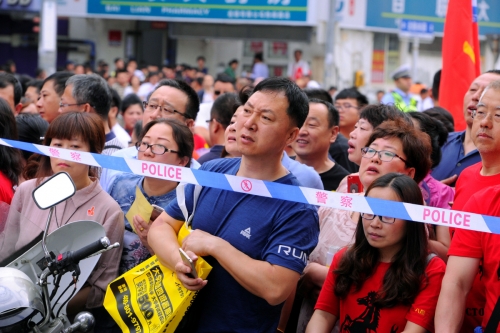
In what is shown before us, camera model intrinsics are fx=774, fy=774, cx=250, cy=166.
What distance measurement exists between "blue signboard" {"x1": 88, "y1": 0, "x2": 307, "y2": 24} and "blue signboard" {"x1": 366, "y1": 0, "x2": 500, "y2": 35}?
385 centimetres

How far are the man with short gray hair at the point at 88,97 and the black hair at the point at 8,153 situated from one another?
1.00 meters

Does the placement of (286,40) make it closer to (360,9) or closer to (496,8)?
(360,9)

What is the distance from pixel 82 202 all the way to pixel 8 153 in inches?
36.3

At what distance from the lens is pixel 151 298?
356 cm

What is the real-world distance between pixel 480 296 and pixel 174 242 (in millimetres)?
1416

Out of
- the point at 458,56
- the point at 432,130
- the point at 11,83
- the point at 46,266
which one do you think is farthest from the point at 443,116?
the point at 46,266

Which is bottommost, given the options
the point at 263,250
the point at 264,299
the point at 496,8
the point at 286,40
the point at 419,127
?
the point at 264,299

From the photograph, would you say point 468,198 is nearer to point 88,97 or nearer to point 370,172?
point 370,172

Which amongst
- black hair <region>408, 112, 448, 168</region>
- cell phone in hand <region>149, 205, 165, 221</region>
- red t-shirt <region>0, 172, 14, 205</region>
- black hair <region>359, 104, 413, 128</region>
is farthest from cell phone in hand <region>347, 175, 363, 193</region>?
red t-shirt <region>0, 172, 14, 205</region>

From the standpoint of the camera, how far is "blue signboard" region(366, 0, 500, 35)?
982 inches

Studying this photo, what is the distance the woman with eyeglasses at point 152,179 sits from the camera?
14.0ft

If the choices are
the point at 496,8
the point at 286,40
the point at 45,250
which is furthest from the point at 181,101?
the point at 496,8

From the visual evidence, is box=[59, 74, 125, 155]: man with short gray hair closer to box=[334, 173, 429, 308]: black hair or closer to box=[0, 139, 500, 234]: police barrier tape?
box=[0, 139, 500, 234]: police barrier tape

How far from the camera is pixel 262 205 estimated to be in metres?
3.50
